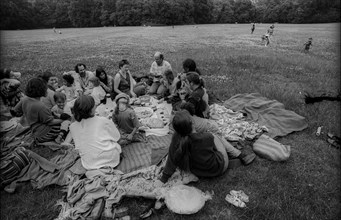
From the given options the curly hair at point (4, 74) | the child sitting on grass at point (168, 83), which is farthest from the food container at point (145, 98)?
the curly hair at point (4, 74)

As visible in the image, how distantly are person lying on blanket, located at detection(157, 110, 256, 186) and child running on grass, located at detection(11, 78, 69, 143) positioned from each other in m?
3.22

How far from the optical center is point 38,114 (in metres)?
5.17

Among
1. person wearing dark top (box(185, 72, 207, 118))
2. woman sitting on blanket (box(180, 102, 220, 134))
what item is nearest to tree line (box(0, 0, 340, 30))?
person wearing dark top (box(185, 72, 207, 118))

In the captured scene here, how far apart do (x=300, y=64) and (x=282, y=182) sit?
10753 mm

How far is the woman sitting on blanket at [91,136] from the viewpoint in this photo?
4098 millimetres

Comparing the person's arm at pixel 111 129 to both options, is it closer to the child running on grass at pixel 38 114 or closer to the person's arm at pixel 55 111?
the child running on grass at pixel 38 114

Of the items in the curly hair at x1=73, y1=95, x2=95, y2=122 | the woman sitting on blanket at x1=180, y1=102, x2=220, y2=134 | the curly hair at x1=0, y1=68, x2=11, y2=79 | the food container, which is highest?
the curly hair at x1=73, y1=95, x2=95, y2=122

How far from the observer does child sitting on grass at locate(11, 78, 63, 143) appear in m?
5.04

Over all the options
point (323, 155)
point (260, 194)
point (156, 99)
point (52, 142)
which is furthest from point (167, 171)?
point (156, 99)

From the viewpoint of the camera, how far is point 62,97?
23.0ft

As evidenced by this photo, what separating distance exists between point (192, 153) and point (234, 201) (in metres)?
1.11

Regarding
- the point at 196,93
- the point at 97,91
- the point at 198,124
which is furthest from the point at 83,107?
the point at 97,91

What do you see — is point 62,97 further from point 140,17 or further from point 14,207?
point 140,17

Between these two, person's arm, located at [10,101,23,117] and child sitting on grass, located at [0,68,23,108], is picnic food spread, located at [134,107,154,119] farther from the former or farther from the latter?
child sitting on grass, located at [0,68,23,108]
